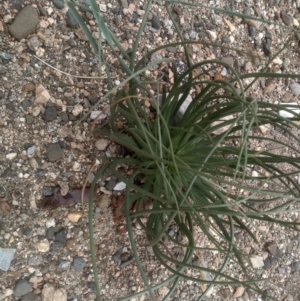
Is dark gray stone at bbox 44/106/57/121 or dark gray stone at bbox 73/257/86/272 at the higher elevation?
dark gray stone at bbox 44/106/57/121

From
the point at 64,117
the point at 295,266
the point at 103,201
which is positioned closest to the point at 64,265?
the point at 103,201

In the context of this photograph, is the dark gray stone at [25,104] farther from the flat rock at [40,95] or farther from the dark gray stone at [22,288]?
the dark gray stone at [22,288]

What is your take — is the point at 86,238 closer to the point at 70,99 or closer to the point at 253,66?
the point at 70,99

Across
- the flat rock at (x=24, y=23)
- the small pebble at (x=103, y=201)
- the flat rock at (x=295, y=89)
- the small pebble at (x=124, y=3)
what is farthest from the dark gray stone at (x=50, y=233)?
the flat rock at (x=295, y=89)

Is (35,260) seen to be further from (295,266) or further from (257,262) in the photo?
(295,266)

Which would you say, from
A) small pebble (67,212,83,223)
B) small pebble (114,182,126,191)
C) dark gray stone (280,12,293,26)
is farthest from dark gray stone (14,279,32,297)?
dark gray stone (280,12,293,26)

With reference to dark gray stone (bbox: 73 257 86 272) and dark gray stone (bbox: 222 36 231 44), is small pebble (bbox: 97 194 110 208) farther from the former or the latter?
dark gray stone (bbox: 222 36 231 44)
